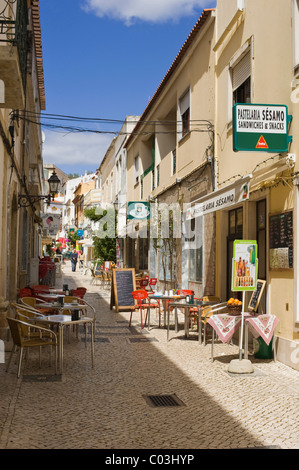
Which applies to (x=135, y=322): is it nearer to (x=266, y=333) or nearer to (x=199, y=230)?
(x=199, y=230)

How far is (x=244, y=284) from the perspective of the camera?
783 cm

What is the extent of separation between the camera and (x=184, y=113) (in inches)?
609

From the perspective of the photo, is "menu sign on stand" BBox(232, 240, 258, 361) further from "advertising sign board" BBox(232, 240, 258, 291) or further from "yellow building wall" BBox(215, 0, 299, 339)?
"yellow building wall" BBox(215, 0, 299, 339)

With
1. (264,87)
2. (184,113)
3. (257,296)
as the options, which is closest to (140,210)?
(184,113)

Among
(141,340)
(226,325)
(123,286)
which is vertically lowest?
(141,340)

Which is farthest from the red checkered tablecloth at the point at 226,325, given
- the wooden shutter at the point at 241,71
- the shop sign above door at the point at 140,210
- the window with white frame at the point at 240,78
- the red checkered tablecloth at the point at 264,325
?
the shop sign above door at the point at 140,210

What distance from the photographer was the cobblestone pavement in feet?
15.3

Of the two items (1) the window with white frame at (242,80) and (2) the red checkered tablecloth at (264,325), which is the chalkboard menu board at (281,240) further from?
(1) the window with white frame at (242,80)

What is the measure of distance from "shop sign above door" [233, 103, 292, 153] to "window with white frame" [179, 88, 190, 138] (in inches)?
269

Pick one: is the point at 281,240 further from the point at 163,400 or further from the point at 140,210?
the point at 140,210

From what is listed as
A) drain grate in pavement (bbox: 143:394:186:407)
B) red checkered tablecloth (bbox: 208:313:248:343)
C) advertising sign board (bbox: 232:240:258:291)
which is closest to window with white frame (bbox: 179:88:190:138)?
advertising sign board (bbox: 232:240:258:291)

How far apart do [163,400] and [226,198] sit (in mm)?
4496

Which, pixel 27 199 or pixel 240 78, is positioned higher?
pixel 240 78

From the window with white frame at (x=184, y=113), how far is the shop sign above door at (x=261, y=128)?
6.82m
